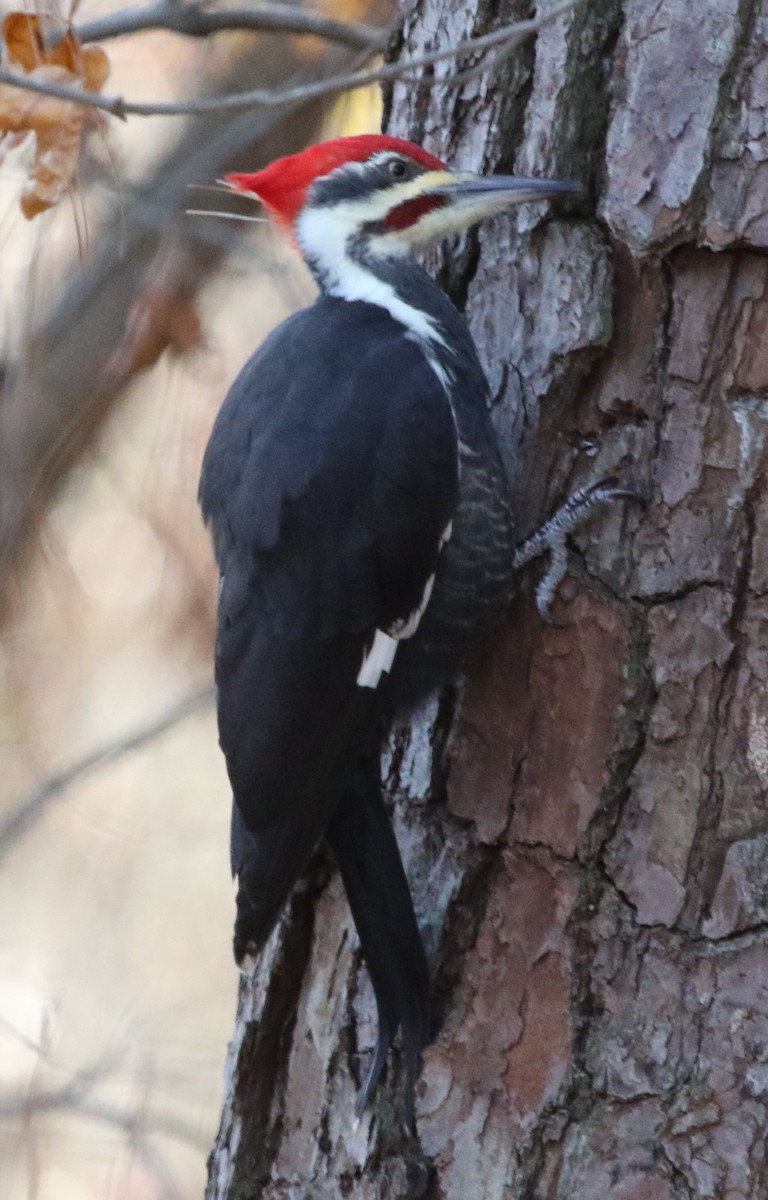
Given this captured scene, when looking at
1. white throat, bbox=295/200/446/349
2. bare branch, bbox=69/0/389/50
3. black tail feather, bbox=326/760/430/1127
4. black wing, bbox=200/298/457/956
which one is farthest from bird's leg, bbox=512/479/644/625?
bare branch, bbox=69/0/389/50

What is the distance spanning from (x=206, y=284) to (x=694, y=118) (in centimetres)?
174

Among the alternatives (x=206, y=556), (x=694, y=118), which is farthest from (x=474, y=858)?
(x=206, y=556)

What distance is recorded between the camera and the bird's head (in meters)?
1.93

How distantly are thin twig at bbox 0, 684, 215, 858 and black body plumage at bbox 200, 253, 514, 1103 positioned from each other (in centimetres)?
132

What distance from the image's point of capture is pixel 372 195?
2160mm

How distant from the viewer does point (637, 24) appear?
5.83ft

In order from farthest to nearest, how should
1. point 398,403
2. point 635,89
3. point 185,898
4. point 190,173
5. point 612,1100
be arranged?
point 185,898
point 190,173
point 398,403
point 635,89
point 612,1100

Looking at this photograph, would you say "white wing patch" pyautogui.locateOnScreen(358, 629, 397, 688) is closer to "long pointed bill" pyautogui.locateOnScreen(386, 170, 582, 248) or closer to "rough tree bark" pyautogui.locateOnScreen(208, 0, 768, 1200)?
"rough tree bark" pyautogui.locateOnScreen(208, 0, 768, 1200)

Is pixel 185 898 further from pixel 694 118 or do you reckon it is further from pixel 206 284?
pixel 694 118

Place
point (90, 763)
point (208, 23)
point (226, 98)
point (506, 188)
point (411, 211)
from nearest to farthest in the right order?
point (226, 98), point (506, 188), point (411, 211), point (208, 23), point (90, 763)

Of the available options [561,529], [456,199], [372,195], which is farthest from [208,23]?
[561,529]

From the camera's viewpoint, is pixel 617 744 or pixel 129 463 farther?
pixel 129 463

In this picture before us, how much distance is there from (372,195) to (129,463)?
4.54 feet

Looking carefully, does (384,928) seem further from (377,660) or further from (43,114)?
(43,114)
